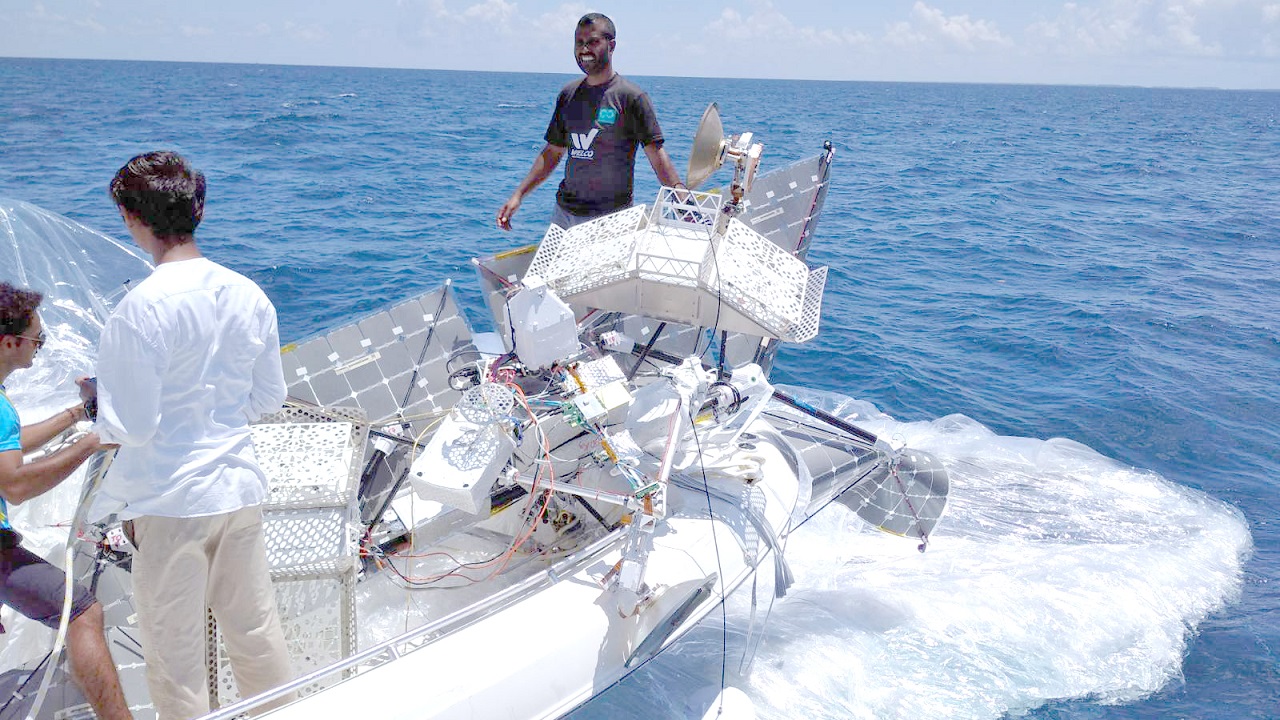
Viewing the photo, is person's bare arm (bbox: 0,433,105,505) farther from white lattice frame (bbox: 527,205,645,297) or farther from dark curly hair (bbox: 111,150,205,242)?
white lattice frame (bbox: 527,205,645,297)

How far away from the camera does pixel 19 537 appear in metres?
2.81

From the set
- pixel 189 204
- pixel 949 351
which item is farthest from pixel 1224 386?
pixel 189 204

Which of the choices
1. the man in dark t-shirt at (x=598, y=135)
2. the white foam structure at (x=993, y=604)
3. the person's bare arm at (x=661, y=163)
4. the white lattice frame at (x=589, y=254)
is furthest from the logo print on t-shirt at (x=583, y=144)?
the white foam structure at (x=993, y=604)

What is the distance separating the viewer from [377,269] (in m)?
13.0

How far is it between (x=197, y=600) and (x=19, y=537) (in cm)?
88

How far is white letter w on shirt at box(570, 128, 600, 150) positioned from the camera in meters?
4.93

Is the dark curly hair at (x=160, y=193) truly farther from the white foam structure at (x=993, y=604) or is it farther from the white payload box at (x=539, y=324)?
the white foam structure at (x=993, y=604)

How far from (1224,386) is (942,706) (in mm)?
7425

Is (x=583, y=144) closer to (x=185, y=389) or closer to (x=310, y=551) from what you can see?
(x=310, y=551)

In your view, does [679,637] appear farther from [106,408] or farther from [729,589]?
[106,408]

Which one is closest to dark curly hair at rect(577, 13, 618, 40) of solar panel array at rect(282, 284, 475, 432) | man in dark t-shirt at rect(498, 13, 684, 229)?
man in dark t-shirt at rect(498, 13, 684, 229)

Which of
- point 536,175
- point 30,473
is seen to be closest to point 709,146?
point 536,175

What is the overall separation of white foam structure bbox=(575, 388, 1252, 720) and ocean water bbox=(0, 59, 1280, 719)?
0.07 feet

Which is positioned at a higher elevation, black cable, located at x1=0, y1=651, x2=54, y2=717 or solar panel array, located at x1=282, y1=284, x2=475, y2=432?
solar panel array, located at x1=282, y1=284, x2=475, y2=432
